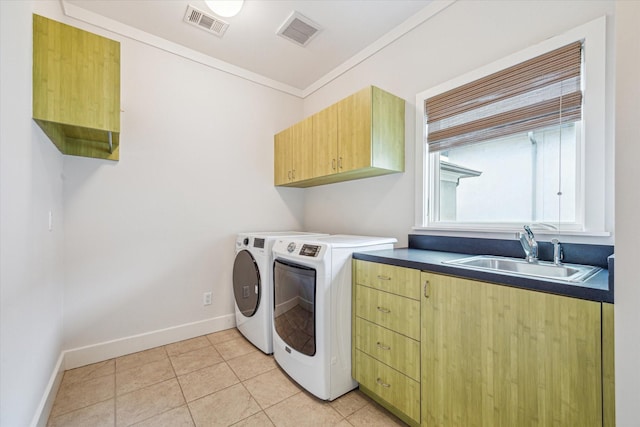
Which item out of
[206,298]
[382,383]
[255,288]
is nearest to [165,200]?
[206,298]

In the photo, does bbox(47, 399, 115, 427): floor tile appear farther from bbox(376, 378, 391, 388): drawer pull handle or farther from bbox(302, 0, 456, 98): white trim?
bbox(302, 0, 456, 98): white trim

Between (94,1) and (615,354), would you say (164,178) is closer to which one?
(94,1)

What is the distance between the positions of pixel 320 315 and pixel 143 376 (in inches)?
56.1

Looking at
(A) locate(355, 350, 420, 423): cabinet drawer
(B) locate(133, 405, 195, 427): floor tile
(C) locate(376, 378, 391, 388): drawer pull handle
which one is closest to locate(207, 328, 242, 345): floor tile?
(B) locate(133, 405, 195, 427): floor tile

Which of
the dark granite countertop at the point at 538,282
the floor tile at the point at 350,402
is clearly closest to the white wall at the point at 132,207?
the floor tile at the point at 350,402

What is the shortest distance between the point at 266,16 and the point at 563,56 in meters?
2.01

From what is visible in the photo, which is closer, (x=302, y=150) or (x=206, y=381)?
(x=206, y=381)

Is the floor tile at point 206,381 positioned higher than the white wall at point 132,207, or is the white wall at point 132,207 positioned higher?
the white wall at point 132,207

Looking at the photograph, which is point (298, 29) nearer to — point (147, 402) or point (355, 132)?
point (355, 132)

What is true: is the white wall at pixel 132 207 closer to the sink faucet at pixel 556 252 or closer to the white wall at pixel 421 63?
the white wall at pixel 421 63

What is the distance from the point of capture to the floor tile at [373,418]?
1.52m

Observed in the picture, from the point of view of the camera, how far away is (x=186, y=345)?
96.3 inches

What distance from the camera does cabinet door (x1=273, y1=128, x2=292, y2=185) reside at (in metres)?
2.92

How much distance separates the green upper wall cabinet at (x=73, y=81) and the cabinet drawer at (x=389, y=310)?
188 centimetres
